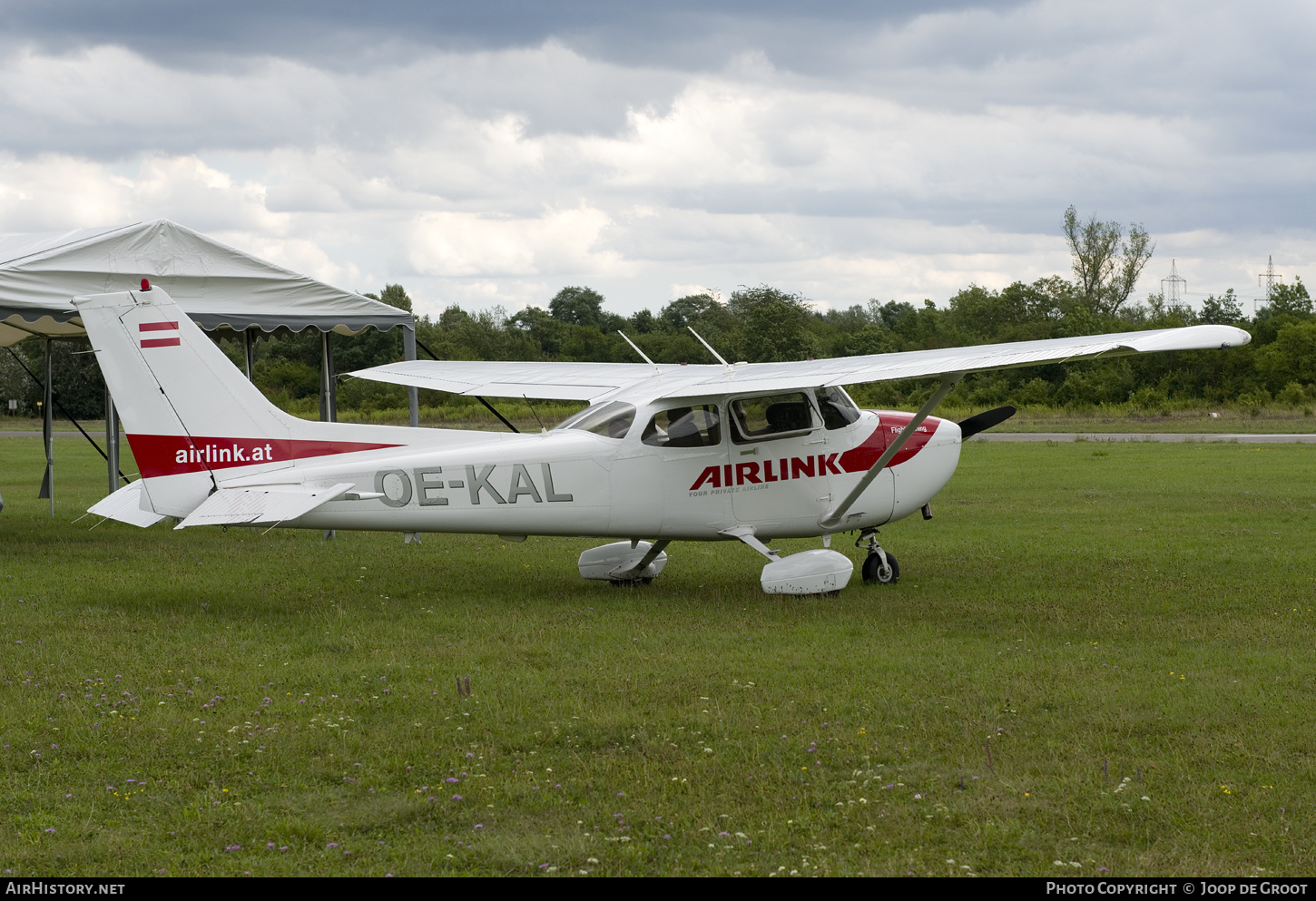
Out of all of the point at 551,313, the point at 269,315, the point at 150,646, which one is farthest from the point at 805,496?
the point at 551,313

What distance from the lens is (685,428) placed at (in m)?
9.48

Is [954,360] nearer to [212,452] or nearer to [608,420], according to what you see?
[608,420]

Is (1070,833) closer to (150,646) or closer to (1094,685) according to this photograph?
(1094,685)

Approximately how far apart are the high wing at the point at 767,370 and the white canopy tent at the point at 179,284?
46.7 inches

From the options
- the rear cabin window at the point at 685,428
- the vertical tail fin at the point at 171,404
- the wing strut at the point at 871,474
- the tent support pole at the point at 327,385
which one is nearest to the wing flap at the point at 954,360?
the rear cabin window at the point at 685,428

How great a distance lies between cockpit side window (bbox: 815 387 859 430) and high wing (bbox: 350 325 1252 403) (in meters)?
0.25

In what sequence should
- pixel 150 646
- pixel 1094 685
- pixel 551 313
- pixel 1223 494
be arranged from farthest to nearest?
pixel 551 313 → pixel 1223 494 → pixel 150 646 → pixel 1094 685

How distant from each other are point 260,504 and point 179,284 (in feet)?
16.8

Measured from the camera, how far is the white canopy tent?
11297mm

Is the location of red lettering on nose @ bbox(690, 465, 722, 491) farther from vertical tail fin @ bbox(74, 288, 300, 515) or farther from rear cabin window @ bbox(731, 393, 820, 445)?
vertical tail fin @ bbox(74, 288, 300, 515)

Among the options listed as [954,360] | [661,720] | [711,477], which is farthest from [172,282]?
[661,720]

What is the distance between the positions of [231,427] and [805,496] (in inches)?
181

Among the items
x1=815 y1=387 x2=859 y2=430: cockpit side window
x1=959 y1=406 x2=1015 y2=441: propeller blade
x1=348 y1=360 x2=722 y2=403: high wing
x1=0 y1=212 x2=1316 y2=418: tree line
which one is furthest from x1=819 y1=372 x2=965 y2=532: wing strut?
x1=0 y1=212 x2=1316 y2=418: tree line

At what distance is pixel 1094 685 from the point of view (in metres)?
6.45
